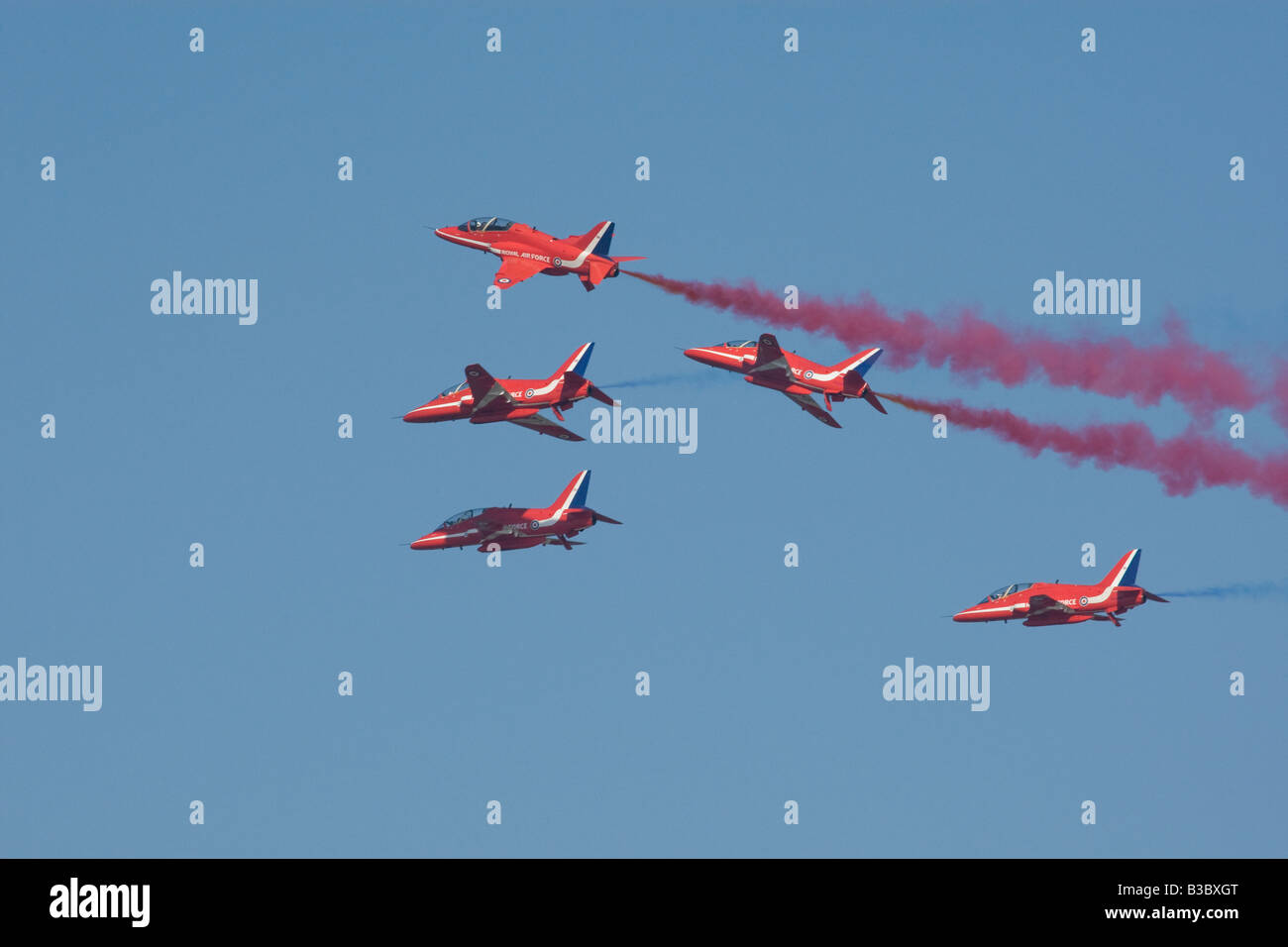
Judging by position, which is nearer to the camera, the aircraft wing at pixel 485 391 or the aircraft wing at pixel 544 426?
the aircraft wing at pixel 485 391

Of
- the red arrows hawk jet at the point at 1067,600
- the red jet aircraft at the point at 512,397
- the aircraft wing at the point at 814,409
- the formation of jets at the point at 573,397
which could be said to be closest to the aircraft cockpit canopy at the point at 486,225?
the formation of jets at the point at 573,397

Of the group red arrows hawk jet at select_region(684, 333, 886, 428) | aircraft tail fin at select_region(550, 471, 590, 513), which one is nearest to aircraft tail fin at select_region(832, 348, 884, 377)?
red arrows hawk jet at select_region(684, 333, 886, 428)

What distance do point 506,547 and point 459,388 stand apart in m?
6.30

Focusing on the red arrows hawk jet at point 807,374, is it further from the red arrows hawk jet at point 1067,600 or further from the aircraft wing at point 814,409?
the red arrows hawk jet at point 1067,600

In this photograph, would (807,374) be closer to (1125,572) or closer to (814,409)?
(814,409)

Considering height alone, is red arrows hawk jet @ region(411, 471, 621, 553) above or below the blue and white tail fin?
below

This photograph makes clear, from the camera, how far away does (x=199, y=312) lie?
95.1 metres

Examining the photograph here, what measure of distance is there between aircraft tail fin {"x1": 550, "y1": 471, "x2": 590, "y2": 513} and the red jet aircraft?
2667 mm

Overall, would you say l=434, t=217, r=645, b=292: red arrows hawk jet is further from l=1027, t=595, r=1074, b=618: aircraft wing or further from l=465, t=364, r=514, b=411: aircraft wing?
l=1027, t=595, r=1074, b=618: aircraft wing

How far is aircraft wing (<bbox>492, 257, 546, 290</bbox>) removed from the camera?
291ft

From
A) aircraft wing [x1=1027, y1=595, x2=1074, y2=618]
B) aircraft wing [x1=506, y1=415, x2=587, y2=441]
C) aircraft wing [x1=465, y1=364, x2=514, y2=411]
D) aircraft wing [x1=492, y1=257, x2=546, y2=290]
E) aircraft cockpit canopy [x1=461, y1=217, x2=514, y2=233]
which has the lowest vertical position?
aircraft wing [x1=1027, y1=595, x2=1074, y2=618]

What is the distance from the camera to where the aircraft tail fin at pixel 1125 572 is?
9100cm

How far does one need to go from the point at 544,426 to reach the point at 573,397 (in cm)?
288
